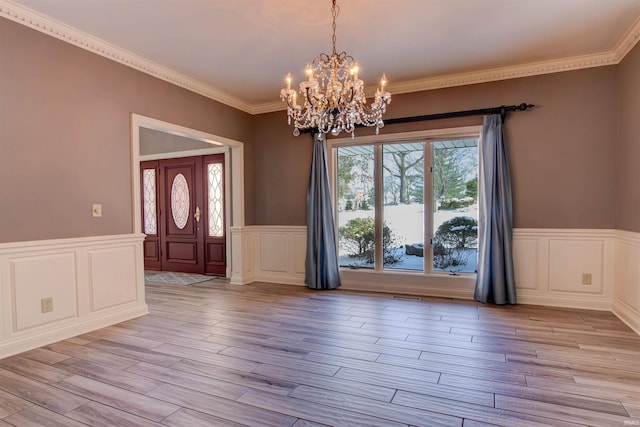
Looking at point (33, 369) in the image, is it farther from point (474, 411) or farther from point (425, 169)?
point (425, 169)

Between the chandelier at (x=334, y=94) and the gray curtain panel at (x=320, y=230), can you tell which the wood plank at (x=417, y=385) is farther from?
the gray curtain panel at (x=320, y=230)

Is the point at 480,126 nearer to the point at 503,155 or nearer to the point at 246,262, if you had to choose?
the point at 503,155

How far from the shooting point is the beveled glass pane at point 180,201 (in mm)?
6726

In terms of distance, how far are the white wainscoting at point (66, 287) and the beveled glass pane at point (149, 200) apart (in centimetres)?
336

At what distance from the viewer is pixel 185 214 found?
675 cm

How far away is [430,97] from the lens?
15.6 feet

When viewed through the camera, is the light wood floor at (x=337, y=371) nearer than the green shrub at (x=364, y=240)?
Yes

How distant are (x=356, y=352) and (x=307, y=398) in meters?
0.80

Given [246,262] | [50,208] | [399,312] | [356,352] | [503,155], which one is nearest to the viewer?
[356,352]

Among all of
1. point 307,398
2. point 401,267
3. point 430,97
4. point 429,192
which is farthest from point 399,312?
point 430,97

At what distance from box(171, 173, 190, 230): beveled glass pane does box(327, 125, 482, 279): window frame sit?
3.01m

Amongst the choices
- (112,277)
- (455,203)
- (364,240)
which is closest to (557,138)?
(455,203)

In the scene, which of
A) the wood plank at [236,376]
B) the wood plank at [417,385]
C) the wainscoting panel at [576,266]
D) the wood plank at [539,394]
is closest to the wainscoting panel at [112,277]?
the wood plank at [236,376]

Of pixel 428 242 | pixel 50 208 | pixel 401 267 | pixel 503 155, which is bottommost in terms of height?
pixel 401 267
